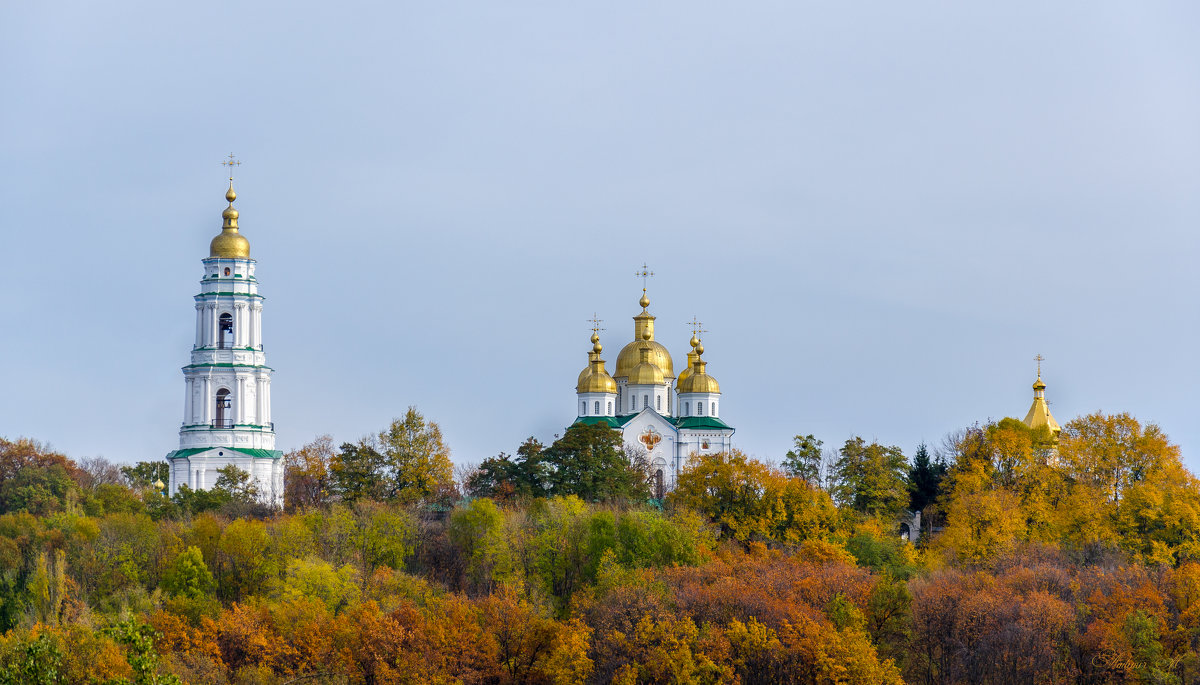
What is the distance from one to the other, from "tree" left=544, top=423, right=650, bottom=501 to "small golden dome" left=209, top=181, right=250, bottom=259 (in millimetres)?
20714

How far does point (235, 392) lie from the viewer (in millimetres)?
86500

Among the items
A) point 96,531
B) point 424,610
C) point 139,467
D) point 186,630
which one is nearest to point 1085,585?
point 424,610

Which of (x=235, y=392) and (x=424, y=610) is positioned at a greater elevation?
(x=235, y=392)

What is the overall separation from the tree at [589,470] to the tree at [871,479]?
742 cm

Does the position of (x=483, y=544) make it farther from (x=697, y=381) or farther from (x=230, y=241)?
(x=697, y=381)

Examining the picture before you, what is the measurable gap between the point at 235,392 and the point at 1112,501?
38488 mm

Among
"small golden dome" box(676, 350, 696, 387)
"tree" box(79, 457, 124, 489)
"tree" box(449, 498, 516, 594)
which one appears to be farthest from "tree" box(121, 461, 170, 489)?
"tree" box(449, 498, 516, 594)

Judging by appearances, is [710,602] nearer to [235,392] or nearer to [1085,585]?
[1085,585]

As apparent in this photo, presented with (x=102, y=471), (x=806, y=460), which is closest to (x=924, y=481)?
(x=806, y=460)

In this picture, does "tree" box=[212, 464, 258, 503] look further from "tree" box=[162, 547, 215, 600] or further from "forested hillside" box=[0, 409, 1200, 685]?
"tree" box=[162, 547, 215, 600]

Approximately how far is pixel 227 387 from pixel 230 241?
649 cm

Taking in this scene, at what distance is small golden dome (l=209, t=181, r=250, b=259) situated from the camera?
287 ft

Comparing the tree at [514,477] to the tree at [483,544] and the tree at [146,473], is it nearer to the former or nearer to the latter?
the tree at [483,544]

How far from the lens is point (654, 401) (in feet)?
334
